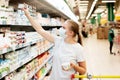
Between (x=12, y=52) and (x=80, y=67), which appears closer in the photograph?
(x=80, y=67)

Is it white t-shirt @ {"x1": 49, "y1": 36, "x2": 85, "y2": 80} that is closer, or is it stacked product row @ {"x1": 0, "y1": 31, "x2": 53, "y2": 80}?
stacked product row @ {"x1": 0, "y1": 31, "x2": 53, "y2": 80}

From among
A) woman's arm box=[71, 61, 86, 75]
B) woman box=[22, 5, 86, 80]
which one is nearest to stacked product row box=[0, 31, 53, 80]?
woman box=[22, 5, 86, 80]

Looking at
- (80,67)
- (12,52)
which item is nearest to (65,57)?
(80,67)

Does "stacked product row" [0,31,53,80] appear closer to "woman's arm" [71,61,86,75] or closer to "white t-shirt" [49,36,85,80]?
"white t-shirt" [49,36,85,80]

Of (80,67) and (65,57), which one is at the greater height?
(65,57)

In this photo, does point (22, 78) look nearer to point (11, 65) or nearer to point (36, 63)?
point (11, 65)

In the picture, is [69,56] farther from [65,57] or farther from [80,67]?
[80,67]

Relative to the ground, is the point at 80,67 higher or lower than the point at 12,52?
lower

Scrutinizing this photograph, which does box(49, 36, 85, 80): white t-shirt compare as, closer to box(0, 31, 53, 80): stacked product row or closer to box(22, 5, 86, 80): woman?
box(22, 5, 86, 80): woman

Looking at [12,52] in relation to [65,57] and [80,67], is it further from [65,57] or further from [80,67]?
[80,67]

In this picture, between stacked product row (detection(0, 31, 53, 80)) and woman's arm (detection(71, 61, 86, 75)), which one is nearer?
stacked product row (detection(0, 31, 53, 80))

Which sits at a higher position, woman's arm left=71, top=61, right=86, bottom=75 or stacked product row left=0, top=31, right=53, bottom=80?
stacked product row left=0, top=31, right=53, bottom=80

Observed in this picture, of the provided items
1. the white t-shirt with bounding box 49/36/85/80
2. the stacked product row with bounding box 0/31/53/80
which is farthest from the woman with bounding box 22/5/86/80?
the stacked product row with bounding box 0/31/53/80

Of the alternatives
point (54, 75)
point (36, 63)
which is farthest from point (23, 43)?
point (36, 63)
